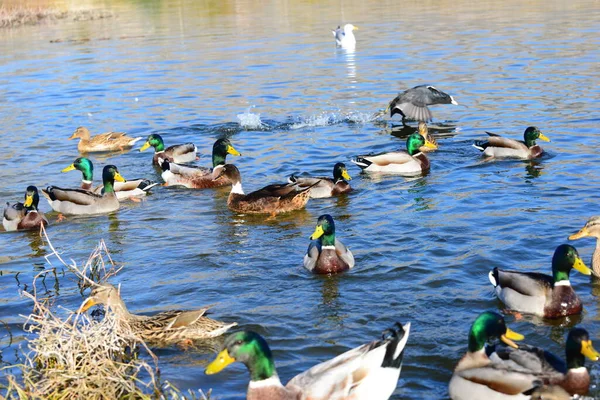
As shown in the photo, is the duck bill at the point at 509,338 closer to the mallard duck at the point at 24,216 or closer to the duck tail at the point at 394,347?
the duck tail at the point at 394,347

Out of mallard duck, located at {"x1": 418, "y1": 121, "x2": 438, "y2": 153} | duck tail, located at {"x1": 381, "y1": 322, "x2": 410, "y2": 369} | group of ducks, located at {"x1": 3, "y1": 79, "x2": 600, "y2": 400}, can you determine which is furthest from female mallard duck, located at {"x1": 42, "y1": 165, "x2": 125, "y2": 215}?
duck tail, located at {"x1": 381, "y1": 322, "x2": 410, "y2": 369}

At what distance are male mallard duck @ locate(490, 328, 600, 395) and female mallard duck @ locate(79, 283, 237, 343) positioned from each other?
2.50 m

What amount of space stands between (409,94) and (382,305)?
1019cm

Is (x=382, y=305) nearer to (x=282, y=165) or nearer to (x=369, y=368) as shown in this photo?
(x=369, y=368)

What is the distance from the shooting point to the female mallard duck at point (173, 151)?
1530 cm

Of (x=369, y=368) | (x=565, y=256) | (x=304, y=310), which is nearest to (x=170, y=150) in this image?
(x=304, y=310)

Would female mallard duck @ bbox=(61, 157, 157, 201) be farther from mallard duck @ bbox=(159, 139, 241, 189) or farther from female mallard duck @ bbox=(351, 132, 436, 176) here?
female mallard duck @ bbox=(351, 132, 436, 176)

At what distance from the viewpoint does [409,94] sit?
1811 centimetres

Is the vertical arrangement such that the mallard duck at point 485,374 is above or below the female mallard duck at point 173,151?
below

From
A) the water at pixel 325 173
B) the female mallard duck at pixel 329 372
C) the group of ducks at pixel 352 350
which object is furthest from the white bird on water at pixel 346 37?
the female mallard duck at pixel 329 372

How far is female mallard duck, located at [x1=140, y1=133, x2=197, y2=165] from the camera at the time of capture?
603 inches

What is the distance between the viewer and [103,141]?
1666 cm

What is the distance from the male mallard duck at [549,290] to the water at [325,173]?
0.15m

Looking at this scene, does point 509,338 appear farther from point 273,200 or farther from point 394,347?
point 273,200
